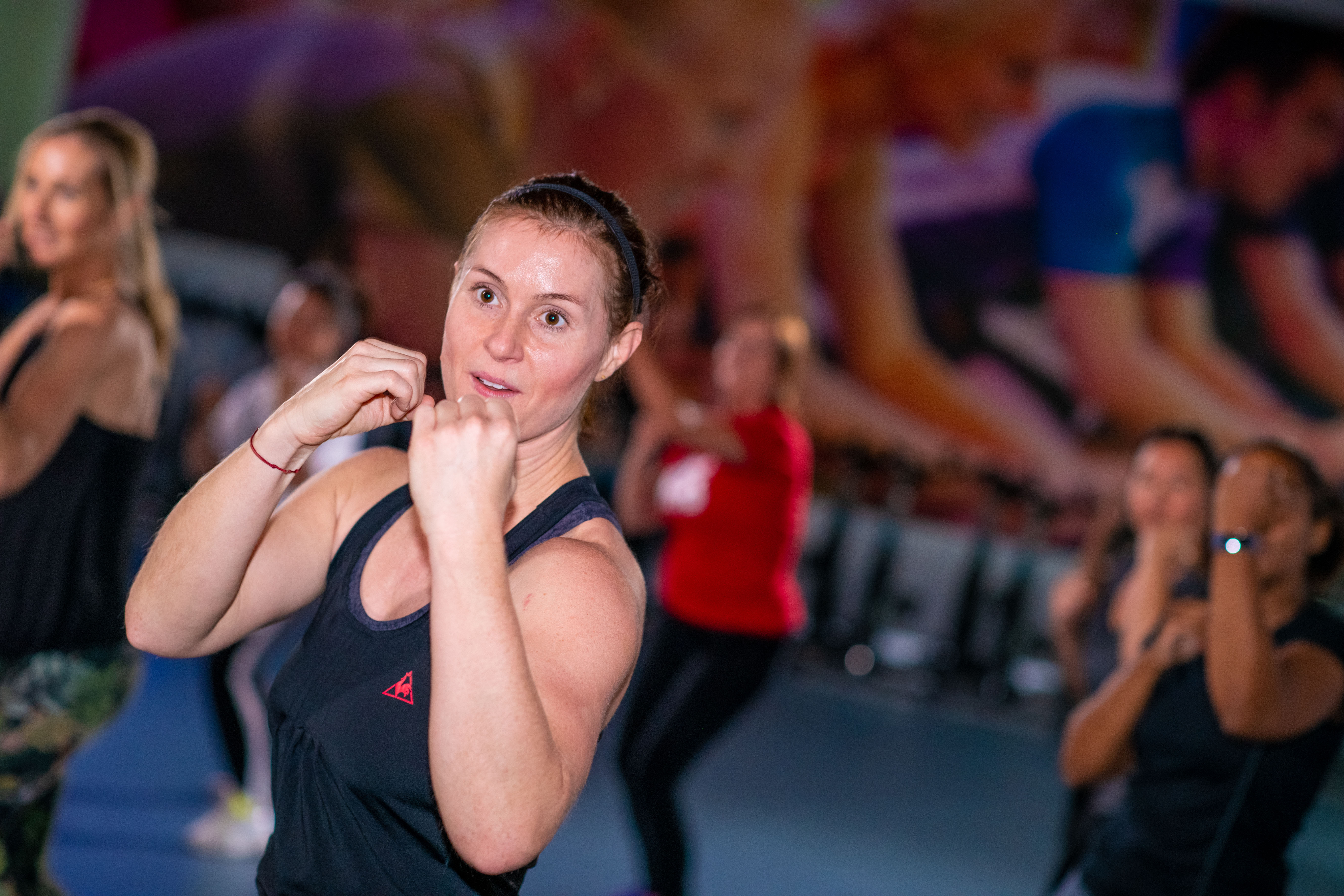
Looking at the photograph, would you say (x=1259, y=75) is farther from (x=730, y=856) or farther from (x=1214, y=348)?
(x=730, y=856)

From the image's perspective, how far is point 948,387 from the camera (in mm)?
7496

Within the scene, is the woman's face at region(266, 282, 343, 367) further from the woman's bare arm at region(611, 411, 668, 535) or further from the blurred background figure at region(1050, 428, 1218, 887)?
the blurred background figure at region(1050, 428, 1218, 887)

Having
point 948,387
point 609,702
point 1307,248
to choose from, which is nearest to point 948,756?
point 948,387

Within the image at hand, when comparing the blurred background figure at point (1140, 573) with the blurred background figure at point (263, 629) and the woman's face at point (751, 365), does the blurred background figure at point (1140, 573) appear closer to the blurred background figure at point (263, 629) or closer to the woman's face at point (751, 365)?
the woman's face at point (751, 365)

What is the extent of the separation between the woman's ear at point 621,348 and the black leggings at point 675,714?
1.76 m

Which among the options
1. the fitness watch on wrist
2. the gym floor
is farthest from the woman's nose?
the gym floor

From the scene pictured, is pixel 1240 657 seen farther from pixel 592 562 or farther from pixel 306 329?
pixel 306 329

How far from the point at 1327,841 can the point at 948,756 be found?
5.44ft

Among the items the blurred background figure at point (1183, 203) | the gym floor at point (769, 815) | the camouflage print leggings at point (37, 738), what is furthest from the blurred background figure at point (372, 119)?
the camouflage print leggings at point (37, 738)

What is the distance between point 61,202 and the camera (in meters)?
2.17

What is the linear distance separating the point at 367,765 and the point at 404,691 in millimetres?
87

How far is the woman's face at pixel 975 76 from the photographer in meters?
7.46

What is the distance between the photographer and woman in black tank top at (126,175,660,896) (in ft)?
3.30

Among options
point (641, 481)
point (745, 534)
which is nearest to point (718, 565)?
point (745, 534)
